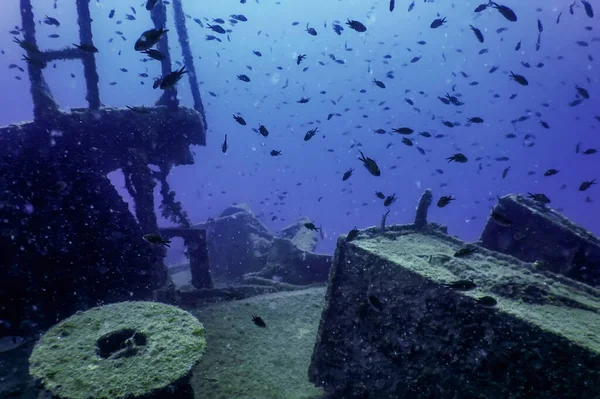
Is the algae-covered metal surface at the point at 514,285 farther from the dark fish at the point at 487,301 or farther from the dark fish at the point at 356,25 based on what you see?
the dark fish at the point at 356,25

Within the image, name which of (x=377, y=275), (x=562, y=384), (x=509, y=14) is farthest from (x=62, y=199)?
(x=509, y=14)

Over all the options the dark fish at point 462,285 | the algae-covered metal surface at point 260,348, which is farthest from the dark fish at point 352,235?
the algae-covered metal surface at point 260,348

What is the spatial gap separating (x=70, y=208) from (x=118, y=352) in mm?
3841

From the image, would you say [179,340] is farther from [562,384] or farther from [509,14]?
[509,14]

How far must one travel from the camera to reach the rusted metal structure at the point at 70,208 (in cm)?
598

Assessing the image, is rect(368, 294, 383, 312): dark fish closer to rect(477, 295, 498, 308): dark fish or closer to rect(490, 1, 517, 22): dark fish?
rect(477, 295, 498, 308): dark fish

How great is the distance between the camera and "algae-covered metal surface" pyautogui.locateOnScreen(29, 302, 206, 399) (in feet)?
10.7

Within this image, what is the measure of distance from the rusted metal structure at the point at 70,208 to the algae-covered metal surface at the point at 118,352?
97.4 inches

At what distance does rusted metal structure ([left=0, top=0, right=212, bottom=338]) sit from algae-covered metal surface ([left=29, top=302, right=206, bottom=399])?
2475 millimetres

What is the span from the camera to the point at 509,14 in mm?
6828

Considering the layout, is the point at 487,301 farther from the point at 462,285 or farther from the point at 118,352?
the point at 118,352

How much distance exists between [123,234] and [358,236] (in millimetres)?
4723

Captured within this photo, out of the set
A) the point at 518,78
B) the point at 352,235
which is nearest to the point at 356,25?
the point at 518,78

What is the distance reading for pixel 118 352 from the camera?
3723 mm
